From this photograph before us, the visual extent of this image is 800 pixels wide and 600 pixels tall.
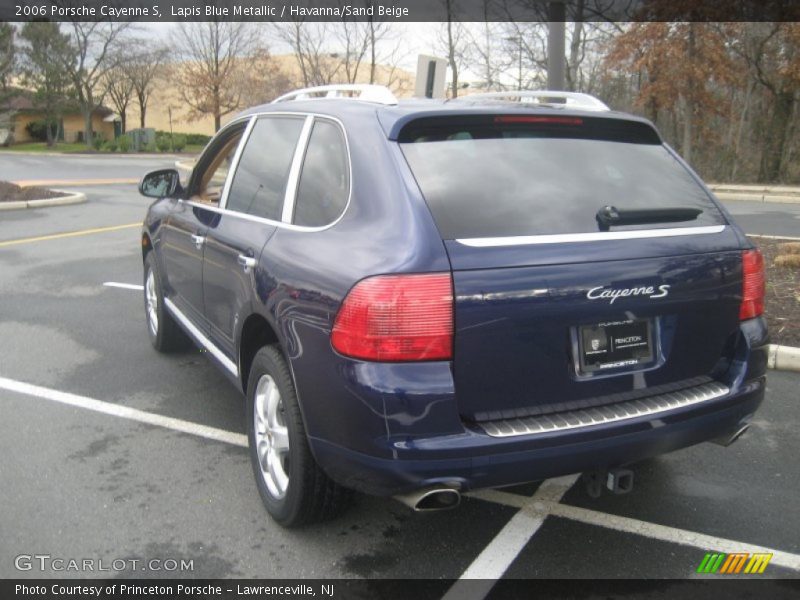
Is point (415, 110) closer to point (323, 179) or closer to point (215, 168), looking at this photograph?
point (323, 179)

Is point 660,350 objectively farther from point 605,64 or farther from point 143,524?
point 605,64

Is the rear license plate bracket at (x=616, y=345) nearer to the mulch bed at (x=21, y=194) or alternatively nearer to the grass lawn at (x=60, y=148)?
the mulch bed at (x=21, y=194)

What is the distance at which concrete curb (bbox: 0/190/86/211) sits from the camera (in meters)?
15.1

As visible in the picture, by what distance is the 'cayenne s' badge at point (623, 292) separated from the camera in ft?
8.77

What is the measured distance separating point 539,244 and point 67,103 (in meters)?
58.0

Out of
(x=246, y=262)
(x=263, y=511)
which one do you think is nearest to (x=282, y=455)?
(x=263, y=511)

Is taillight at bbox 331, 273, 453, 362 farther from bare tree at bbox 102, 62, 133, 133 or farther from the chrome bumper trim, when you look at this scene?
bare tree at bbox 102, 62, 133, 133

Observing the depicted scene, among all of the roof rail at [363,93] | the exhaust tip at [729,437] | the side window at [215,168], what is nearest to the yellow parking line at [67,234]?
the side window at [215,168]

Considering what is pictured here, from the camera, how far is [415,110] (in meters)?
2.99

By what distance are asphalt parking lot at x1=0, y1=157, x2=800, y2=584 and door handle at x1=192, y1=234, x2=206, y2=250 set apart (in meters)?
1.08

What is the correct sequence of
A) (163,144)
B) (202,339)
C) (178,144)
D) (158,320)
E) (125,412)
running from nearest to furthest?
(202,339) → (125,412) → (158,320) → (178,144) → (163,144)

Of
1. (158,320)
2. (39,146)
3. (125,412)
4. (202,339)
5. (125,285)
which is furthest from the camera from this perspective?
(39,146)

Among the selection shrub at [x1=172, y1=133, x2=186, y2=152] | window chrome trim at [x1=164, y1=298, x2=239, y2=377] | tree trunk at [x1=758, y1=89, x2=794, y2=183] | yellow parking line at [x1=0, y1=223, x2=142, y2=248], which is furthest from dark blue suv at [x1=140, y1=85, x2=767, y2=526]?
shrub at [x1=172, y1=133, x2=186, y2=152]

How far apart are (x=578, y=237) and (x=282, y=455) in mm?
1606
